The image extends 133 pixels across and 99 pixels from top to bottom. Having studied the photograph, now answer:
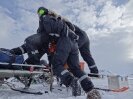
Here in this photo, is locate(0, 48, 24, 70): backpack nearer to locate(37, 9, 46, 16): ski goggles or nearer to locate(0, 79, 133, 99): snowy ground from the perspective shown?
locate(0, 79, 133, 99): snowy ground

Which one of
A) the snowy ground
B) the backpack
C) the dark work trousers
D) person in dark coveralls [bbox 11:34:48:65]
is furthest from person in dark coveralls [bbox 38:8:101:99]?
the backpack

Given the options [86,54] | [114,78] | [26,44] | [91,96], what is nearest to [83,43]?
[86,54]

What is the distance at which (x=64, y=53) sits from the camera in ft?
18.7

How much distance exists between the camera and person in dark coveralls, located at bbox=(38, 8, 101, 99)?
18.2 ft

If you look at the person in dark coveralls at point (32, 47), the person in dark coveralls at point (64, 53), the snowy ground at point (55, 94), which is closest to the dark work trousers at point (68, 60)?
the person in dark coveralls at point (64, 53)

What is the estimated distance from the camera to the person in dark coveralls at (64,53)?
5.55 m

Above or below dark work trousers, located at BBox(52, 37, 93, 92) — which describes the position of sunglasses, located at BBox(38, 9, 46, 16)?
above

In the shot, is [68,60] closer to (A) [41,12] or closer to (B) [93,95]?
(B) [93,95]

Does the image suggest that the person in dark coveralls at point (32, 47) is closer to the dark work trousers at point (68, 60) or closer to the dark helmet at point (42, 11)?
the dark helmet at point (42, 11)

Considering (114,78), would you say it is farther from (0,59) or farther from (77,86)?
(0,59)

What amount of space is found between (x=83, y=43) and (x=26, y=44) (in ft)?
6.32

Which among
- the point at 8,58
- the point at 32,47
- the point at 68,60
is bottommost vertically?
the point at 68,60

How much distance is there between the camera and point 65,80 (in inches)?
218

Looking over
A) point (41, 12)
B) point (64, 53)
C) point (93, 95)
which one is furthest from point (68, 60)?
point (41, 12)
